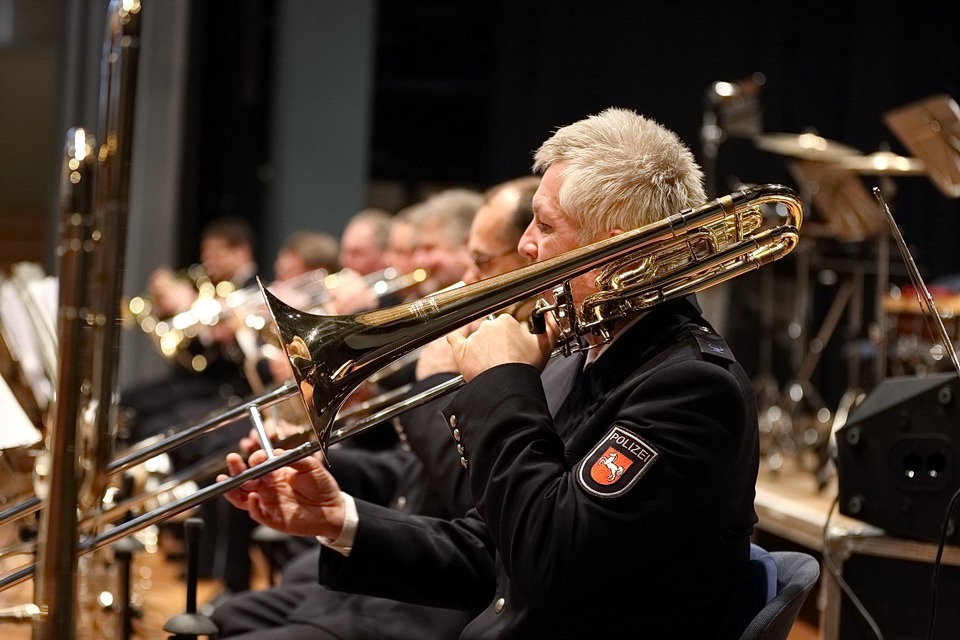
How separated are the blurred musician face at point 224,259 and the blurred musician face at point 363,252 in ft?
5.80

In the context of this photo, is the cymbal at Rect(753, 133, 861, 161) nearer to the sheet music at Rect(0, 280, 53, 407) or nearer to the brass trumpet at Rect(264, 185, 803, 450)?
the sheet music at Rect(0, 280, 53, 407)

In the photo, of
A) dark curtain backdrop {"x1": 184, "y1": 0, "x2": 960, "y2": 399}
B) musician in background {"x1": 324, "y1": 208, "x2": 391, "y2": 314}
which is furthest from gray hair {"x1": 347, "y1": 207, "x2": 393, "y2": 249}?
dark curtain backdrop {"x1": 184, "y1": 0, "x2": 960, "y2": 399}

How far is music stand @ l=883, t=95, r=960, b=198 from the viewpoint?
12.7 ft

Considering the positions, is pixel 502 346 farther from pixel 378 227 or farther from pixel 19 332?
pixel 378 227

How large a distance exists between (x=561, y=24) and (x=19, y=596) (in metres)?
5.94

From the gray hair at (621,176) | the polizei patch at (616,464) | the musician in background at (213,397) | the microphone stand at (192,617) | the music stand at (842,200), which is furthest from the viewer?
the music stand at (842,200)

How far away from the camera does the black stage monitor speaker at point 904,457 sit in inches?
92.3

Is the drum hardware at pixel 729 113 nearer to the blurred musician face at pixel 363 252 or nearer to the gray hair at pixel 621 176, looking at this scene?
the blurred musician face at pixel 363 252

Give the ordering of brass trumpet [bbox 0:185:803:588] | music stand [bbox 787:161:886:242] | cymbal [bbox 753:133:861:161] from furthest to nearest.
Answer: cymbal [bbox 753:133:861:161] → music stand [bbox 787:161:886:242] → brass trumpet [bbox 0:185:803:588]

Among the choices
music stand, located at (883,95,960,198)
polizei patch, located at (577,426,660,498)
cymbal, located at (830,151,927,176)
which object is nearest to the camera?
polizei patch, located at (577,426,660,498)

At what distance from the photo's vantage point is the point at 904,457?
242 cm

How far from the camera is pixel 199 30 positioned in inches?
330

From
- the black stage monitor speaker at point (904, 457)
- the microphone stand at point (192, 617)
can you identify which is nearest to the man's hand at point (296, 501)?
the microphone stand at point (192, 617)

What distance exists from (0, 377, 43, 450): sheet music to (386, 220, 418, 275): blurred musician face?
2.06 metres
